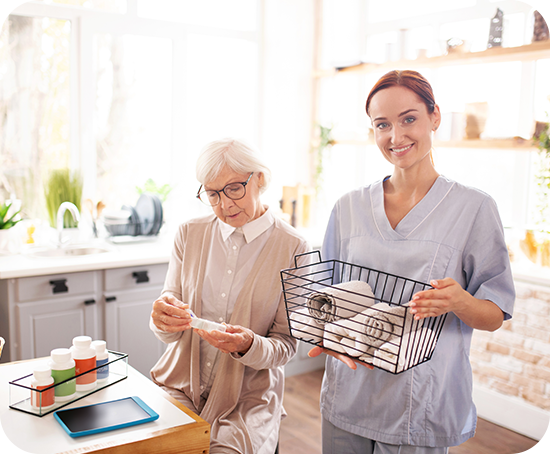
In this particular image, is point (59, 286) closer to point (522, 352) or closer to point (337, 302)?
point (337, 302)

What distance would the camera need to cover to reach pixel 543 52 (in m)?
2.70

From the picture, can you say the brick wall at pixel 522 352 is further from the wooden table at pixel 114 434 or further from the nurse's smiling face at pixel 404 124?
the wooden table at pixel 114 434

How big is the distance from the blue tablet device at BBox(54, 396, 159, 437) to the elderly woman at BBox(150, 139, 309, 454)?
0.29 metres

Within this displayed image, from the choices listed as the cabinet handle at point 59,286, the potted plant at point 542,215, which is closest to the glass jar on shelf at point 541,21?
the potted plant at point 542,215

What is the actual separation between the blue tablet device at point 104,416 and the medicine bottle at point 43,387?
0.12ft

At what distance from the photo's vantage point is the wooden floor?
8.48 feet

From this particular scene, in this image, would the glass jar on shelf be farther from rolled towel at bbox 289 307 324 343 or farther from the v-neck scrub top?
rolled towel at bbox 289 307 324 343

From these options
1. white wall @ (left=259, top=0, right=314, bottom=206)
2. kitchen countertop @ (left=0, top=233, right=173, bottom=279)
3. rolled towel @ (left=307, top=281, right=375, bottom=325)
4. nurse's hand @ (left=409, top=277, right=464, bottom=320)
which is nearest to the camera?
nurse's hand @ (left=409, top=277, right=464, bottom=320)

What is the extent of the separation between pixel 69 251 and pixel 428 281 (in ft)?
7.52

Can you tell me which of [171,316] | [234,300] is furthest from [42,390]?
[234,300]

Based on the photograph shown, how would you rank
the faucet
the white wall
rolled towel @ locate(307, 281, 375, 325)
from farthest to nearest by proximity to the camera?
1. the white wall
2. the faucet
3. rolled towel @ locate(307, 281, 375, 325)

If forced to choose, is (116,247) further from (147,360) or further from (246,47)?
(246,47)

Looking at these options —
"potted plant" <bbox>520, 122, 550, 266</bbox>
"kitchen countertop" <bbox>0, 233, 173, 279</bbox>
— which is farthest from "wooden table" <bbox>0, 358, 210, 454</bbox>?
"potted plant" <bbox>520, 122, 550, 266</bbox>

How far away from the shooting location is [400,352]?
111 cm
